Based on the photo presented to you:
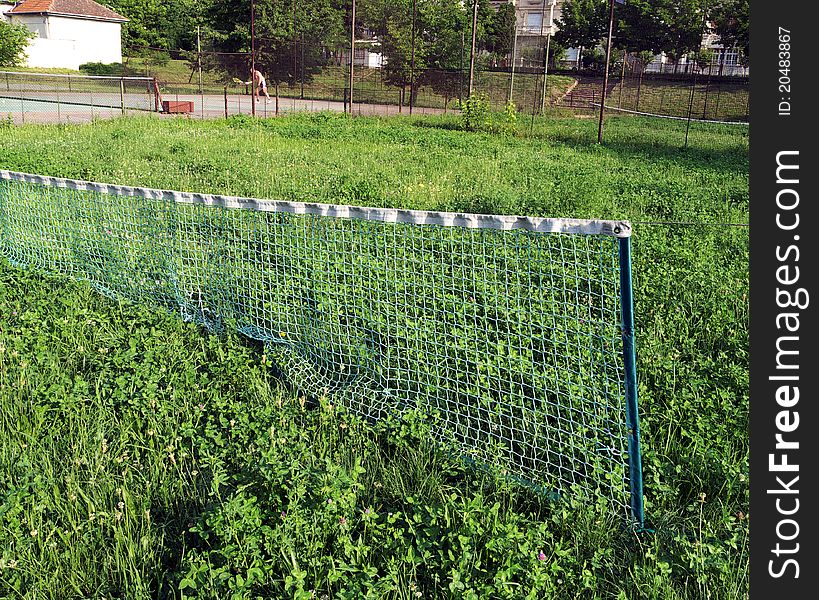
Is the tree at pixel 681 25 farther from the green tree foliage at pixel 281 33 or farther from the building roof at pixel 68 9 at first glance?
the building roof at pixel 68 9

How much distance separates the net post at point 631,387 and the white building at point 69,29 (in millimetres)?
57734

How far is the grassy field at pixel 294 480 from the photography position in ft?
9.59

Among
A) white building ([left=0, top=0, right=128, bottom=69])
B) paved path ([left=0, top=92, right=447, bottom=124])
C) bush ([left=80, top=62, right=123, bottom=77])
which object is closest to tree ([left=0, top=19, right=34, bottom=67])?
bush ([left=80, top=62, right=123, bottom=77])

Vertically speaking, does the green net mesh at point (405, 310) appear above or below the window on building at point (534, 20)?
below

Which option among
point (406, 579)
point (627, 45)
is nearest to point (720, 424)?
point (406, 579)

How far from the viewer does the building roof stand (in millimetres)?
53906

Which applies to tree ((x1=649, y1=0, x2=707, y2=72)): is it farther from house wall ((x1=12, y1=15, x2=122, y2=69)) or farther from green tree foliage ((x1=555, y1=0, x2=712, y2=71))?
house wall ((x1=12, y1=15, x2=122, y2=69))

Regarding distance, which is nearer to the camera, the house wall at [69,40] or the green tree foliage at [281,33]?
the green tree foliage at [281,33]

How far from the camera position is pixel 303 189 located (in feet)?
34.3

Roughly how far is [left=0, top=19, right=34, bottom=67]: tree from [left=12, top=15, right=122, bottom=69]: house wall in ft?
25.5

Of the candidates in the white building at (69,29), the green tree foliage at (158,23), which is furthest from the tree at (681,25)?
the white building at (69,29)

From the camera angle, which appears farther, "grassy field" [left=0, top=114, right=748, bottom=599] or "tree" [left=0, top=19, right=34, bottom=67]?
"tree" [left=0, top=19, right=34, bottom=67]

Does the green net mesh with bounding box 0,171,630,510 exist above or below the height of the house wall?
below

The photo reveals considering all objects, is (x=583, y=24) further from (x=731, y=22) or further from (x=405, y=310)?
(x=405, y=310)
